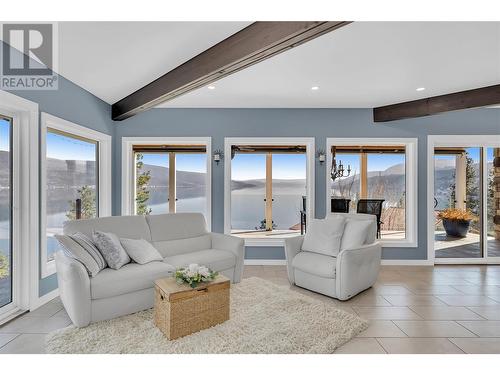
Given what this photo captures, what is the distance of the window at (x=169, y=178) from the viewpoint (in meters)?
5.41

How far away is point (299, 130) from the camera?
4.80 metres

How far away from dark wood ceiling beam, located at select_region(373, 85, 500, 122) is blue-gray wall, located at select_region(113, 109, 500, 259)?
0.90 ft

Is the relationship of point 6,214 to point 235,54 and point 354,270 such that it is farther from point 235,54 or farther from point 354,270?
point 354,270

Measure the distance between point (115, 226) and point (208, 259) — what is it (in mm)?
1207

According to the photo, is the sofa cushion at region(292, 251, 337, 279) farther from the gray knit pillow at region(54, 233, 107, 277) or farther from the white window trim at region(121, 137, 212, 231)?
the gray knit pillow at region(54, 233, 107, 277)

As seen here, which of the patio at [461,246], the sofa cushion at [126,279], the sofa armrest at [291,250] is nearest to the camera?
the sofa cushion at [126,279]

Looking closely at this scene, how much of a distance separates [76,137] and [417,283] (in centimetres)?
524

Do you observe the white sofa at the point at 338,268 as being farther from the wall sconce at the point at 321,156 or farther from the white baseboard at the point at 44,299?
the white baseboard at the point at 44,299

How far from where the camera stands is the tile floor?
233 cm

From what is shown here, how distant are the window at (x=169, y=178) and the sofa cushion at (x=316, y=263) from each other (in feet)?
7.72

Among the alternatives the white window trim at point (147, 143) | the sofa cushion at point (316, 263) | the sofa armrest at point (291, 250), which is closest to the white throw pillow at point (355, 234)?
the sofa cushion at point (316, 263)

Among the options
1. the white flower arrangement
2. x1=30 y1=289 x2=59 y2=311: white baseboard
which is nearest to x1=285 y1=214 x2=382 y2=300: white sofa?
the white flower arrangement
